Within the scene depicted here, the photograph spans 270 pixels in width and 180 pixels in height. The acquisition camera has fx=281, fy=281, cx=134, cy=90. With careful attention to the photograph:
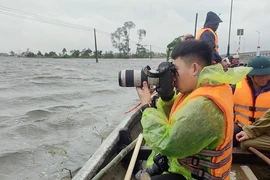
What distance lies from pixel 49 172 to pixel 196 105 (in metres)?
3.99

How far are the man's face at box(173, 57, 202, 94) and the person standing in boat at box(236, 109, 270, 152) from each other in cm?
149

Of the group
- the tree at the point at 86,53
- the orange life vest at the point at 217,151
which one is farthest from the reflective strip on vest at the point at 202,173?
the tree at the point at 86,53

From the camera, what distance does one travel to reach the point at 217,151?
5.38 ft

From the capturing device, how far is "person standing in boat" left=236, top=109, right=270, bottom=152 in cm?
287

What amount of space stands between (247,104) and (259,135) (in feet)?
1.56

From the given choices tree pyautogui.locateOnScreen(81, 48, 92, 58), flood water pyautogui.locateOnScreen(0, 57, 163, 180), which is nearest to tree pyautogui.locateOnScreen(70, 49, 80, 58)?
tree pyautogui.locateOnScreen(81, 48, 92, 58)

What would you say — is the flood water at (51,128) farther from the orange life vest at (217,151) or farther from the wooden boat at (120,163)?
the orange life vest at (217,151)

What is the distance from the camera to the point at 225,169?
1.70 metres

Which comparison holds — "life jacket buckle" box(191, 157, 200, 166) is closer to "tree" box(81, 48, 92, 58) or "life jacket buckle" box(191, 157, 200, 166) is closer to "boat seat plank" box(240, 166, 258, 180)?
"boat seat plank" box(240, 166, 258, 180)

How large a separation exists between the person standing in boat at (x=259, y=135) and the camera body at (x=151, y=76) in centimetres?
154

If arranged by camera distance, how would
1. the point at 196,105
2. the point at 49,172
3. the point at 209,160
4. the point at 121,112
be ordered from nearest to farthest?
the point at 196,105 → the point at 209,160 → the point at 49,172 → the point at 121,112

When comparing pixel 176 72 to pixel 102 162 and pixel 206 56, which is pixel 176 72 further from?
pixel 102 162

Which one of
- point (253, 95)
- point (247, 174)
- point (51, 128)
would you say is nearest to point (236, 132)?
point (253, 95)

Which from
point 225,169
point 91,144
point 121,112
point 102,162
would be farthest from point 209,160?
point 121,112
